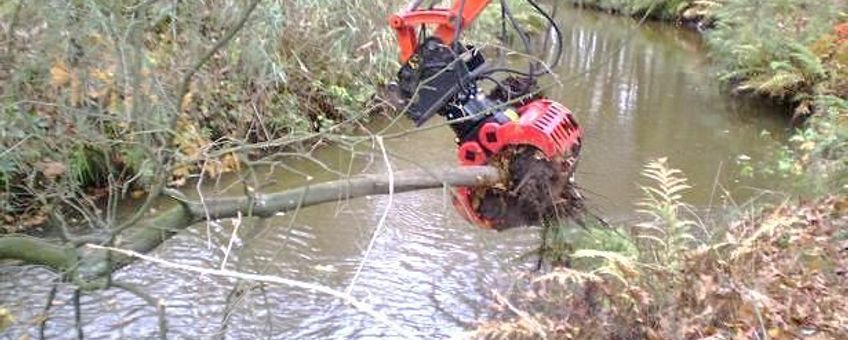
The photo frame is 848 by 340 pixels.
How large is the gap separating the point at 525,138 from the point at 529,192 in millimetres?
251

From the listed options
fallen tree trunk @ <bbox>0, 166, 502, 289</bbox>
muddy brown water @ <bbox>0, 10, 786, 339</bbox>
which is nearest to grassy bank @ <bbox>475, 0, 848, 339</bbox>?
muddy brown water @ <bbox>0, 10, 786, 339</bbox>

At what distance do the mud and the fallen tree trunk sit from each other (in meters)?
0.14

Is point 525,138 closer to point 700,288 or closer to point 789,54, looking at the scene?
point 700,288

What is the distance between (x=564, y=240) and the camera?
448cm

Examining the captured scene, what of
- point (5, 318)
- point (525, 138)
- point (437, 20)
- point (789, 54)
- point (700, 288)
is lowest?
point (5, 318)

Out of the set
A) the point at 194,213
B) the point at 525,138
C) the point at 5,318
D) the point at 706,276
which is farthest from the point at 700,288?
the point at 5,318

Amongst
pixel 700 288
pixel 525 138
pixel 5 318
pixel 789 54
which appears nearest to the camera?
pixel 5 318

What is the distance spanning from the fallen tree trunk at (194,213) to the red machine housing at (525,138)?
17 centimetres

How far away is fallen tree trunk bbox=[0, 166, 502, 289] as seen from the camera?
3354 mm

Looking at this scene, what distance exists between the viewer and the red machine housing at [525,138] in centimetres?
402

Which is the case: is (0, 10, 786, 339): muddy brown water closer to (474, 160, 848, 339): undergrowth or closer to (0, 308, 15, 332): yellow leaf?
(0, 308, 15, 332): yellow leaf

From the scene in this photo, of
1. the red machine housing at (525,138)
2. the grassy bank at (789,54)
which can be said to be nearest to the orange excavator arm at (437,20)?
the red machine housing at (525,138)

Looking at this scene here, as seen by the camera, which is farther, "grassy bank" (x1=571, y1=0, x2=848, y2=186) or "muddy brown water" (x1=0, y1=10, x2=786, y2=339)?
"grassy bank" (x1=571, y1=0, x2=848, y2=186)

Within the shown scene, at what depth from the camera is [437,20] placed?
4293 millimetres
